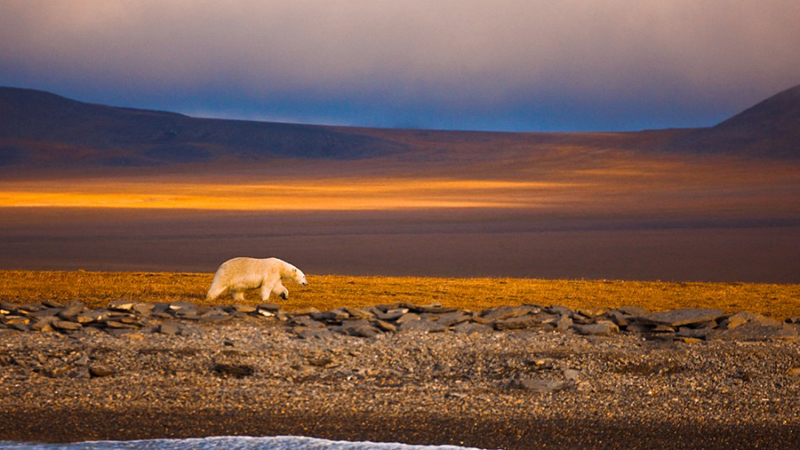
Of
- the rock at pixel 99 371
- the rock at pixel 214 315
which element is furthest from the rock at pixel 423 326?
the rock at pixel 99 371

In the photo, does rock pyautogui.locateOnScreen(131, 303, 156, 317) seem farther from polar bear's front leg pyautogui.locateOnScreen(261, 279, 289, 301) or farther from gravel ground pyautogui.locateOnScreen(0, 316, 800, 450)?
polar bear's front leg pyautogui.locateOnScreen(261, 279, 289, 301)

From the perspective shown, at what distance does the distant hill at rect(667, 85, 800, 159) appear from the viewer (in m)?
98.1

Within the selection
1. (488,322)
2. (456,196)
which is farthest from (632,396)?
(456,196)

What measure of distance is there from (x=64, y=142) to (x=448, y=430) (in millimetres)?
119537

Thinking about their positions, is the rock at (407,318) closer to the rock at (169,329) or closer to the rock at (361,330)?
the rock at (361,330)

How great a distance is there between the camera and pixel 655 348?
34.6 feet

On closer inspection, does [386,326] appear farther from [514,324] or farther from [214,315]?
[214,315]

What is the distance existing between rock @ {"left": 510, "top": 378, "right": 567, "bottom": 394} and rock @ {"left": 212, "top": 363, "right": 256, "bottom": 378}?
8.90 feet

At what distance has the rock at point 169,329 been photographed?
1125 cm

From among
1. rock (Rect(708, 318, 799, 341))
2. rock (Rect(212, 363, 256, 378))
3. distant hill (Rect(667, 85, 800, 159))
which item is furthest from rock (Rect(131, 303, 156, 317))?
distant hill (Rect(667, 85, 800, 159))

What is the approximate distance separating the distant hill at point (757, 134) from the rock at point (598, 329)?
8991cm

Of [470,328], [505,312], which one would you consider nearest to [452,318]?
[470,328]

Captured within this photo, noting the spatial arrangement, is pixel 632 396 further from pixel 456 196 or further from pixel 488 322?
pixel 456 196

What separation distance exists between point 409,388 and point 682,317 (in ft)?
15.6
